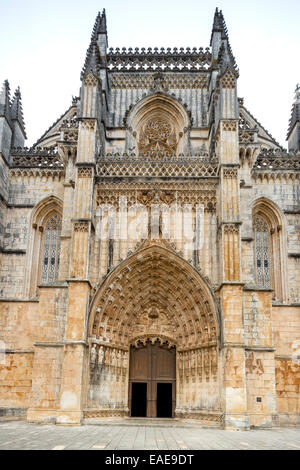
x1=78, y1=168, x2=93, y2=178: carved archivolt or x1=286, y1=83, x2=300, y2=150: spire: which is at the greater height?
x1=286, y1=83, x2=300, y2=150: spire

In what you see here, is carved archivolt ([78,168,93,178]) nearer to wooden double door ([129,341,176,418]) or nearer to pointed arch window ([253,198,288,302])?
wooden double door ([129,341,176,418])

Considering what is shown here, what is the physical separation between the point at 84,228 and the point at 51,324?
396 centimetres

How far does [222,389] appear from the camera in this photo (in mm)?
17328

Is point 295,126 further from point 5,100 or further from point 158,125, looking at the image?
point 5,100

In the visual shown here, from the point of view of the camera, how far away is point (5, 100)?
23641mm

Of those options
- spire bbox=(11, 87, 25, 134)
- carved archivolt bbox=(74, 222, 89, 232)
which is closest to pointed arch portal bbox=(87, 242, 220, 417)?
carved archivolt bbox=(74, 222, 89, 232)

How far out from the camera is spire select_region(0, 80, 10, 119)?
23.4 meters

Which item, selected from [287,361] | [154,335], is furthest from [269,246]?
[154,335]

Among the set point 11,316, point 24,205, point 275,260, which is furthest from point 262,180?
point 11,316

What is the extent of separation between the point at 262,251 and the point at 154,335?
673 cm

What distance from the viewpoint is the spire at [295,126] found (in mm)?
24531

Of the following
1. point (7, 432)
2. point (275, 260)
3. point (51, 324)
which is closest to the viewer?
point (7, 432)

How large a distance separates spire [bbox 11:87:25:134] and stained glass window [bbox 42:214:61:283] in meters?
5.56
